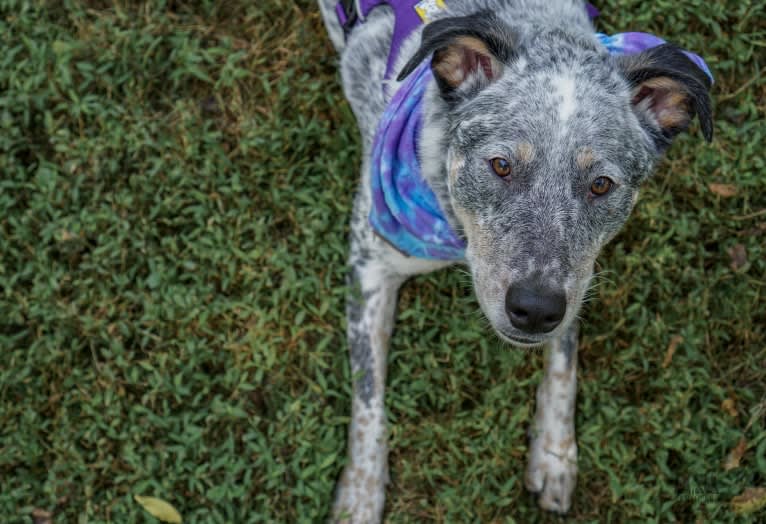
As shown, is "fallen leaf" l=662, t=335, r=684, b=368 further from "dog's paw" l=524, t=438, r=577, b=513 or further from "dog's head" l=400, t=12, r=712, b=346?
"dog's head" l=400, t=12, r=712, b=346

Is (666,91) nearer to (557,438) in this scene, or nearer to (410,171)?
(410,171)

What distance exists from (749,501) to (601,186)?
204 cm

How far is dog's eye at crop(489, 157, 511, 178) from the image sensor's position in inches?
113

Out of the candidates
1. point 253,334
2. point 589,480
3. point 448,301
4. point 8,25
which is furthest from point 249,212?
point 589,480

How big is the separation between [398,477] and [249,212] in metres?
1.68

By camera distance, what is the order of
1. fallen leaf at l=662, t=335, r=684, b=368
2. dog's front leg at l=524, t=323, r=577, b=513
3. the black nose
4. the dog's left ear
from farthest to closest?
fallen leaf at l=662, t=335, r=684, b=368 → dog's front leg at l=524, t=323, r=577, b=513 → the dog's left ear → the black nose

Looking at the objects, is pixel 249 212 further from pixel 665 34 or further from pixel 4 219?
pixel 665 34

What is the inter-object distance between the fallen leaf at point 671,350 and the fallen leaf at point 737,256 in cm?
55

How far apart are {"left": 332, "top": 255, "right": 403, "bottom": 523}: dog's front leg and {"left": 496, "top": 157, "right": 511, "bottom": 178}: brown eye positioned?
46.2 inches

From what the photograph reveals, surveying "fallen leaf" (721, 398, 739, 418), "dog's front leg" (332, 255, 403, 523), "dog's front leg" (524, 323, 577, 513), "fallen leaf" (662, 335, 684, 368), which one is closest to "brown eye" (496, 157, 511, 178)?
"dog's front leg" (332, 255, 403, 523)

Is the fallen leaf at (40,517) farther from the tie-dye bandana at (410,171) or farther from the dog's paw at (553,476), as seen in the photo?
the dog's paw at (553,476)

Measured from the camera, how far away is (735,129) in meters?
4.60

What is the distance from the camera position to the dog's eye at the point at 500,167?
2.87 metres

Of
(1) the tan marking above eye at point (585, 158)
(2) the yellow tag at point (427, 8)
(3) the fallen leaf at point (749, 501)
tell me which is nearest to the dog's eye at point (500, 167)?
(1) the tan marking above eye at point (585, 158)
